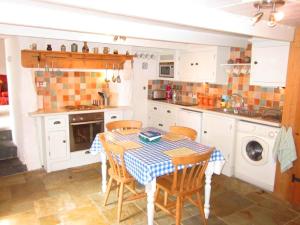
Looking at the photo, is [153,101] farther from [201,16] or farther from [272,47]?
[201,16]

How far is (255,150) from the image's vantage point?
11.2ft

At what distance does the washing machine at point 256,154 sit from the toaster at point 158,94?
2.20 m

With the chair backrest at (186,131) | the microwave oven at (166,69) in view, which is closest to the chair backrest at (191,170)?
the chair backrest at (186,131)

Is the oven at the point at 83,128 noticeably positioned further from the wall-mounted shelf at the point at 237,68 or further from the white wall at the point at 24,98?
the wall-mounted shelf at the point at 237,68

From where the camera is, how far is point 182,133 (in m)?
3.11

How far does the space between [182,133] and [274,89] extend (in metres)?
1.60

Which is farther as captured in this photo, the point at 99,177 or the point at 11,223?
the point at 99,177

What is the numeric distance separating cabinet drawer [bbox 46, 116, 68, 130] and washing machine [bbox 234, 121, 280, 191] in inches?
100

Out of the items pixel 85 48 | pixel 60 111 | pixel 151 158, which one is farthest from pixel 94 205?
pixel 85 48

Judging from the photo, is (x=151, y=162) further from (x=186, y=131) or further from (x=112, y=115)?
(x=112, y=115)

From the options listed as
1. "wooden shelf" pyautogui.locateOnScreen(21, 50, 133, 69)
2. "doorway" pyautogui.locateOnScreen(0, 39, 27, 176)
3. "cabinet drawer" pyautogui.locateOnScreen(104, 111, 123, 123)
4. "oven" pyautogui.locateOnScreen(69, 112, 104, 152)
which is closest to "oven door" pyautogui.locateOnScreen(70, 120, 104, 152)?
"oven" pyautogui.locateOnScreen(69, 112, 104, 152)

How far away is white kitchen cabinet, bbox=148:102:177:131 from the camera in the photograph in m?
4.65

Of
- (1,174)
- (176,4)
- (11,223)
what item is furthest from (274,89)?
(1,174)

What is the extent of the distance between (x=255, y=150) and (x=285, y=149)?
55 centimetres
